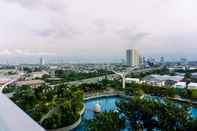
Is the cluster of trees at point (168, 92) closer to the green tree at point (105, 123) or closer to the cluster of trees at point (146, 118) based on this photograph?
the cluster of trees at point (146, 118)

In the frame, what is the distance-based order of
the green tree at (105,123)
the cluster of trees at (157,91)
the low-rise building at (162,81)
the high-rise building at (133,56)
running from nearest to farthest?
the green tree at (105,123)
the cluster of trees at (157,91)
the low-rise building at (162,81)
the high-rise building at (133,56)

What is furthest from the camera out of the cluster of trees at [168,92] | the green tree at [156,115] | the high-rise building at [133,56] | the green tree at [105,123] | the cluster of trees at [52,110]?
the high-rise building at [133,56]

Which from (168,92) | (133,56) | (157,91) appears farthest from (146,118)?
(133,56)

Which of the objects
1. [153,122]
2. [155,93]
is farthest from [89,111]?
[153,122]

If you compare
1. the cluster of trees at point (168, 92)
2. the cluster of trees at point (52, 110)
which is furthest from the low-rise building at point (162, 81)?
the cluster of trees at point (52, 110)

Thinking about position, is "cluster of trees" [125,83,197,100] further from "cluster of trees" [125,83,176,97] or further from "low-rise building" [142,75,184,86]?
"low-rise building" [142,75,184,86]

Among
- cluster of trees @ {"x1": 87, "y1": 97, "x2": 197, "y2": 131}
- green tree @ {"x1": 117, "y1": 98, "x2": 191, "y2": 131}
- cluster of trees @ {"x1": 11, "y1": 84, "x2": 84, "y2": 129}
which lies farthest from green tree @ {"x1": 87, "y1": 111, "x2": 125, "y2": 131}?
cluster of trees @ {"x1": 11, "y1": 84, "x2": 84, "y2": 129}

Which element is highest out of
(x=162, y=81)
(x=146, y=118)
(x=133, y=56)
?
(x=133, y=56)

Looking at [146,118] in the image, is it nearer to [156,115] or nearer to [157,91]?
[156,115]

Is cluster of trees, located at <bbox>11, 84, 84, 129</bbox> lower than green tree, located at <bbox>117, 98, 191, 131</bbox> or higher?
lower
